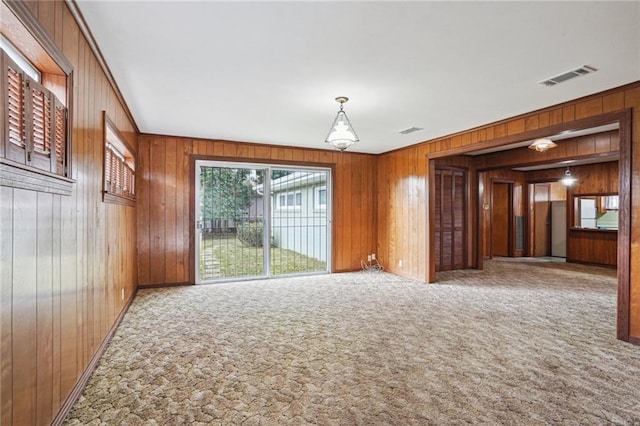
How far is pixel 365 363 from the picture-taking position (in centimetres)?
275

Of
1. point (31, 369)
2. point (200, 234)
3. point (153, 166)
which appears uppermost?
point (153, 166)

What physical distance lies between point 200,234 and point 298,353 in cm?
356

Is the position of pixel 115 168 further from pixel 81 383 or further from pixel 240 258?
pixel 240 258

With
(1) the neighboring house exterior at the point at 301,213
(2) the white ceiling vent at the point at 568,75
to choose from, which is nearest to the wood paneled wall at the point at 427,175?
(2) the white ceiling vent at the point at 568,75

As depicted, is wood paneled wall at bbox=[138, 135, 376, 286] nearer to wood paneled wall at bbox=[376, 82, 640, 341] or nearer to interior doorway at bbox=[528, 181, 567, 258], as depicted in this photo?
wood paneled wall at bbox=[376, 82, 640, 341]

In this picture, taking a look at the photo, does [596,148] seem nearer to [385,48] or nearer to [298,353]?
[385,48]

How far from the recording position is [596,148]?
5.65m

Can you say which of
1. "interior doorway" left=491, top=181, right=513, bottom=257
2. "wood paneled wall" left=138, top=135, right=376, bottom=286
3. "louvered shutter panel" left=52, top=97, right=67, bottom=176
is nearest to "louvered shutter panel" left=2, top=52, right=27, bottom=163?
"louvered shutter panel" left=52, top=97, right=67, bottom=176

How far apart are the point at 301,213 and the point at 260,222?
903mm

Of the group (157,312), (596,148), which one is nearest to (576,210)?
(596,148)

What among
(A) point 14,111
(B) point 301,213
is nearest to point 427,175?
(B) point 301,213

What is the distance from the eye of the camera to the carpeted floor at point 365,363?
2.10 meters

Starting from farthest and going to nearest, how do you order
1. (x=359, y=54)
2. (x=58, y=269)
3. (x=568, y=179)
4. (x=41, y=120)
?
(x=568, y=179) → (x=359, y=54) → (x=58, y=269) → (x=41, y=120)

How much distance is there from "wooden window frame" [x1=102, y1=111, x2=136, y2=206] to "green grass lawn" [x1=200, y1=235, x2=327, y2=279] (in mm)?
1631
